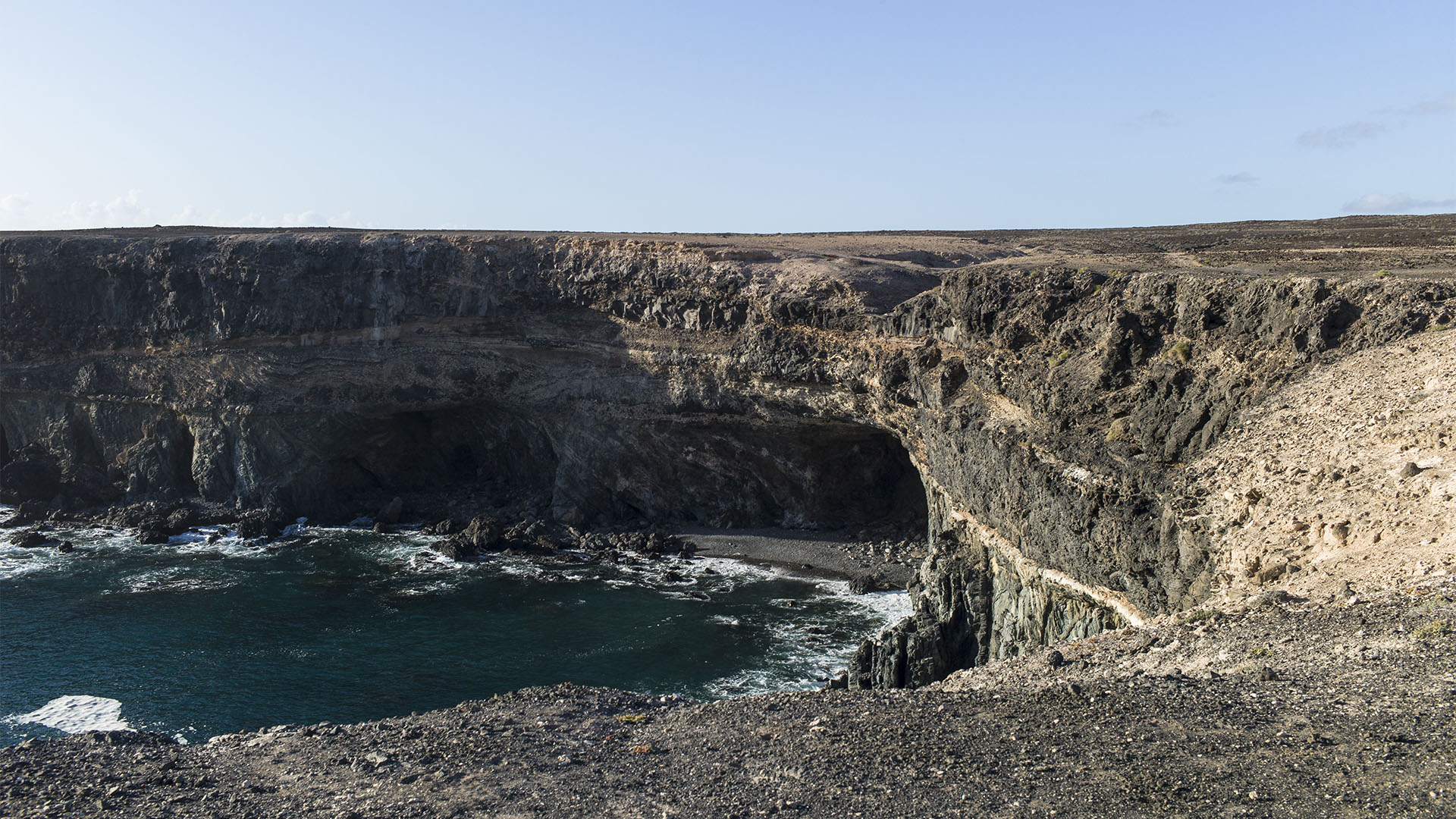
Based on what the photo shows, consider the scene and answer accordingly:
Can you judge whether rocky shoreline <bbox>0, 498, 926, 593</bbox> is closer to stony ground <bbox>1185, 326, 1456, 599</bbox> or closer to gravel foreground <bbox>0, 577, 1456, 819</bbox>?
stony ground <bbox>1185, 326, 1456, 599</bbox>

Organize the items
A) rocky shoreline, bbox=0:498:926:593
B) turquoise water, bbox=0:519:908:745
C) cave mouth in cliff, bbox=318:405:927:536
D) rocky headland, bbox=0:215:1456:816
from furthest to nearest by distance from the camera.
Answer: cave mouth in cliff, bbox=318:405:927:536, rocky shoreline, bbox=0:498:926:593, turquoise water, bbox=0:519:908:745, rocky headland, bbox=0:215:1456:816

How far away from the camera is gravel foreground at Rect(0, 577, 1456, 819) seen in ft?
45.1

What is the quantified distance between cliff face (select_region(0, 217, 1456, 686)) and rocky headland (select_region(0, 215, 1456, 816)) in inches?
6.2

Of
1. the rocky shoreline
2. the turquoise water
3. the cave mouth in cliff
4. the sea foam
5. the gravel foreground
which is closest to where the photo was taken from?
the gravel foreground

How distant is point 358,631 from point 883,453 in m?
24.9

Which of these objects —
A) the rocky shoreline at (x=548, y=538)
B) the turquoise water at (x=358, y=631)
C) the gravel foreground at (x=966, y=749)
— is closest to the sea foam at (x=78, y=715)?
the turquoise water at (x=358, y=631)

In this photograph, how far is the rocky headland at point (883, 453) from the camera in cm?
1608

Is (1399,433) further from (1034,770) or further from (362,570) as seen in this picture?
(362,570)

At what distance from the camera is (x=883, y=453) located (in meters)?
49.5

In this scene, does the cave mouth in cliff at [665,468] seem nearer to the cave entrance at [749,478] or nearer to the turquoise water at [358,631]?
the cave entrance at [749,478]

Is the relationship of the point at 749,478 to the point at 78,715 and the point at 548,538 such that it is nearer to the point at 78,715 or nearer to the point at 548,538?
the point at 548,538

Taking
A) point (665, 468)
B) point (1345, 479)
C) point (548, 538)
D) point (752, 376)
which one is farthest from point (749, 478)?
point (1345, 479)

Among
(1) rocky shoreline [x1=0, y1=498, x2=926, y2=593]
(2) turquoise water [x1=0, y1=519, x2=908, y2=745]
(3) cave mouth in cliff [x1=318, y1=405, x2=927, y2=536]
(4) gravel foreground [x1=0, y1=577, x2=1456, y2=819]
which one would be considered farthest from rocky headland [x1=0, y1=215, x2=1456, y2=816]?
(2) turquoise water [x1=0, y1=519, x2=908, y2=745]

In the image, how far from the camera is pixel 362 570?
155ft
